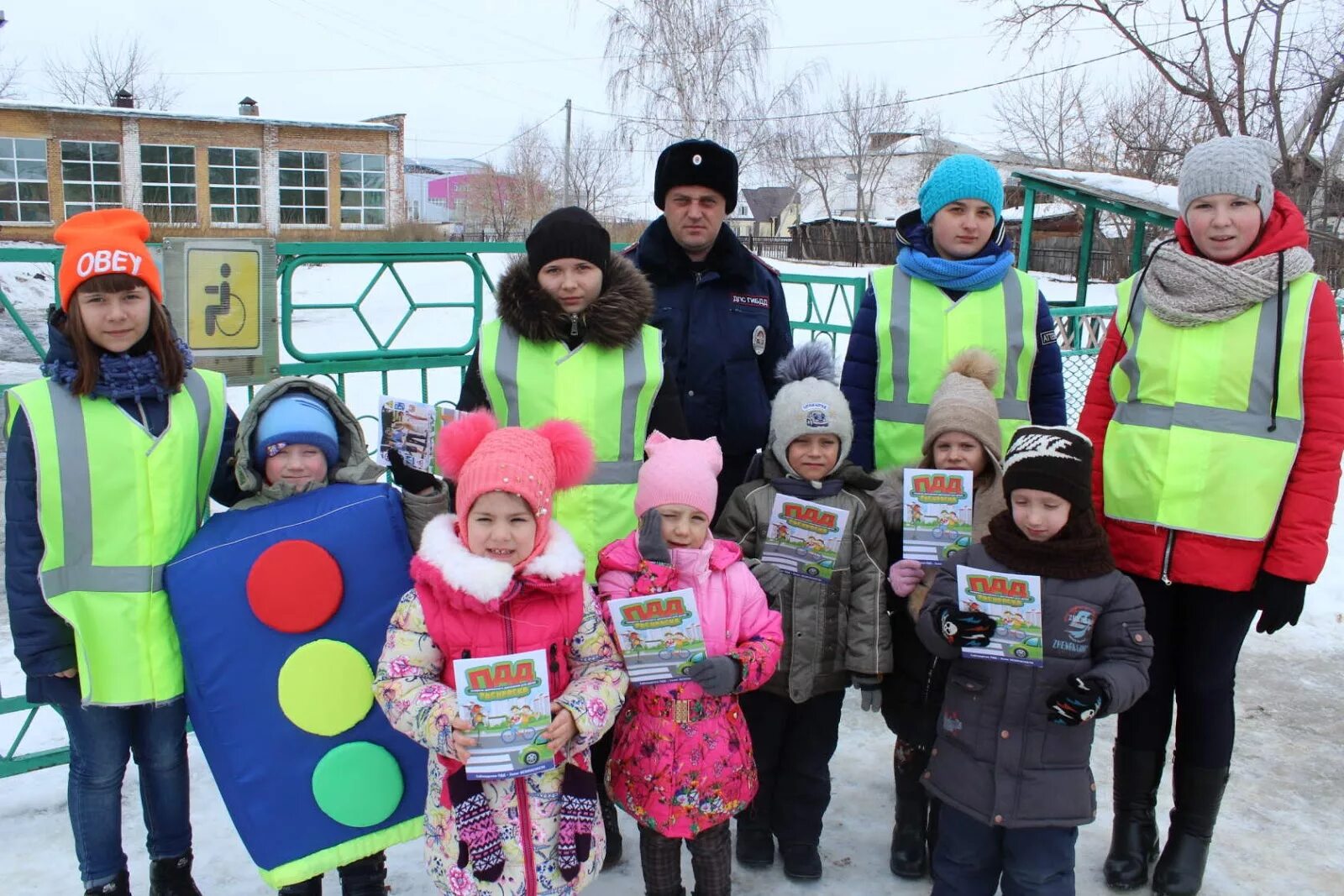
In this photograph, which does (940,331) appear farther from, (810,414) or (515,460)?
(515,460)

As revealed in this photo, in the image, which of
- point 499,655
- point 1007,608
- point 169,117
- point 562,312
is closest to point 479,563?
point 499,655

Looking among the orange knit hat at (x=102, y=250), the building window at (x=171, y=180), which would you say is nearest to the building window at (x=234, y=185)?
the building window at (x=171, y=180)

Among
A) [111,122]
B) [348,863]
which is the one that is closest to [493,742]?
[348,863]

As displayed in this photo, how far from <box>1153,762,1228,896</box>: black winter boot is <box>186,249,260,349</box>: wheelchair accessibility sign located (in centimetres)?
337

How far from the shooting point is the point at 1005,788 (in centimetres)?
238

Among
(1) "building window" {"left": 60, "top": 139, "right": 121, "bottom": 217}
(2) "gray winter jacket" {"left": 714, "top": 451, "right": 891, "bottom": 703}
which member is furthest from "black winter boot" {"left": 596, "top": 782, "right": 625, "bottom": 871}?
(1) "building window" {"left": 60, "top": 139, "right": 121, "bottom": 217}

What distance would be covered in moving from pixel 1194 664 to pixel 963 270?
130 cm

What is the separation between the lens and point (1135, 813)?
9.66 feet

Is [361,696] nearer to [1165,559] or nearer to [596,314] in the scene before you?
[596,314]

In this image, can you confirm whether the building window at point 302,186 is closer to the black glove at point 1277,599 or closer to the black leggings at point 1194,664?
the black leggings at point 1194,664

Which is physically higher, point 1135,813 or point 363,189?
point 363,189

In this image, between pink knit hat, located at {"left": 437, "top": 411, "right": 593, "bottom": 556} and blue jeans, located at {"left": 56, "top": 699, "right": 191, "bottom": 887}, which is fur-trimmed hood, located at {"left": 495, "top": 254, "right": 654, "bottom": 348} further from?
blue jeans, located at {"left": 56, "top": 699, "right": 191, "bottom": 887}

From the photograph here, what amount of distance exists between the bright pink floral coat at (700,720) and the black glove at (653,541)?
0.03m

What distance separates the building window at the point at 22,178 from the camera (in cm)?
3042
